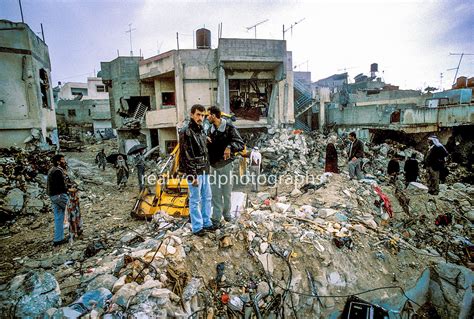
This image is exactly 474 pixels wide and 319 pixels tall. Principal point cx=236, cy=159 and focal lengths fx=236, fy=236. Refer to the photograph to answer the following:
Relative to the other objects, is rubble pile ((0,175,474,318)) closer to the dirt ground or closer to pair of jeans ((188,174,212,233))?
pair of jeans ((188,174,212,233))

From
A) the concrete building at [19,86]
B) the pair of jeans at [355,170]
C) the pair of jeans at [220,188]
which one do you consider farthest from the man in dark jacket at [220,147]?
the concrete building at [19,86]

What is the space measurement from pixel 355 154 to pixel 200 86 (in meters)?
10.00

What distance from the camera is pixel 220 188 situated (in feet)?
12.6

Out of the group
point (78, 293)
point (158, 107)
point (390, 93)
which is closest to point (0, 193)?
point (78, 293)

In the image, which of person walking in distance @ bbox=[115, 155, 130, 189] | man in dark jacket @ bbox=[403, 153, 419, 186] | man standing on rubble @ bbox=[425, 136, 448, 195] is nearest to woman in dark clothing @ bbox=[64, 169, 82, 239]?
person walking in distance @ bbox=[115, 155, 130, 189]

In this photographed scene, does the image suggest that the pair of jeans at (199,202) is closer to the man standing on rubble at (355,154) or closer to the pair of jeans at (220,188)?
the pair of jeans at (220,188)

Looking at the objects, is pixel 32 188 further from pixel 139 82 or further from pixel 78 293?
pixel 139 82

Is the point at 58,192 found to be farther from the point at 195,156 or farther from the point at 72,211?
the point at 195,156

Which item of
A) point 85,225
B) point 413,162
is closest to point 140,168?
point 85,225

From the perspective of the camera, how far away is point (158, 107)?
16078 mm

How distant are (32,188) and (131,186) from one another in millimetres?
3783

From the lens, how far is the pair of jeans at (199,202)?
11.7ft

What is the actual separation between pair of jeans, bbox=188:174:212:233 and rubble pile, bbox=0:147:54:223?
7.19 m

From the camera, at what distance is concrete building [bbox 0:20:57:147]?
34.2 ft
